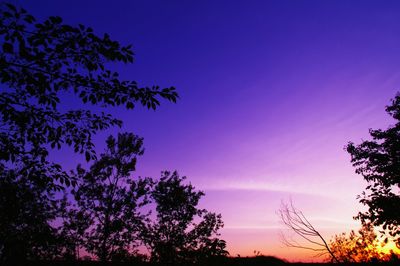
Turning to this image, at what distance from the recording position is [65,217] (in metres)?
33.4

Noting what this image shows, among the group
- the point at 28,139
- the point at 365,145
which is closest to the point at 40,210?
the point at 28,139

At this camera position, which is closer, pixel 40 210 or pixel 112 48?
pixel 112 48

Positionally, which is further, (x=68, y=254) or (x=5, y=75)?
(x=68, y=254)

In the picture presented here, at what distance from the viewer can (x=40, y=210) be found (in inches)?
1052

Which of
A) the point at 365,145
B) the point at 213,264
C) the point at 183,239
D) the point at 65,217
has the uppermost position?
the point at 365,145

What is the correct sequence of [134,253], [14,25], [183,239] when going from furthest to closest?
1. [183,239]
2. [134,253]
3. [14,25]

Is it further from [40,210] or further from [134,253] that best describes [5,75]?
[134,253]

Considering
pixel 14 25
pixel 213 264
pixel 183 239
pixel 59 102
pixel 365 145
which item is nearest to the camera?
pixel 14 25

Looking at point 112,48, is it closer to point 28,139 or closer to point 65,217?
point 28,139

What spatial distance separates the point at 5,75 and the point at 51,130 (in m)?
1.80

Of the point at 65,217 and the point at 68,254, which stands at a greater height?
the point at 65,217

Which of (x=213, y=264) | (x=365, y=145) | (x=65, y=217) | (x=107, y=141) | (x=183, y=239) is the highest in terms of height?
(x=107, y=141)

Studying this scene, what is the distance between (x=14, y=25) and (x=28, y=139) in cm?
298

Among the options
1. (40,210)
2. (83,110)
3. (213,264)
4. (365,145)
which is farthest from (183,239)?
(83,110)
